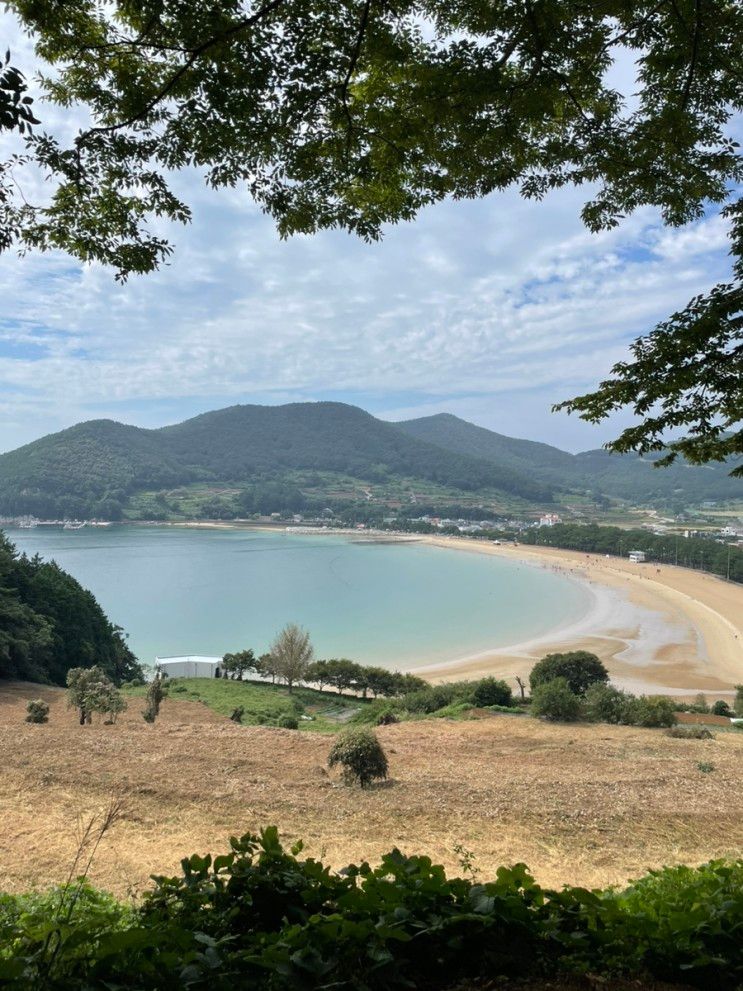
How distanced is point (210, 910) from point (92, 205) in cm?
305

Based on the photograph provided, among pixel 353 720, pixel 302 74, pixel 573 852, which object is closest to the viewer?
pixel 302 74

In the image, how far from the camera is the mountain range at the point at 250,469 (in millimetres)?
108125

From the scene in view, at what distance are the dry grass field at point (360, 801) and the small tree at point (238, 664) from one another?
1511 cm

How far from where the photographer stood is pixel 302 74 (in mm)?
2664

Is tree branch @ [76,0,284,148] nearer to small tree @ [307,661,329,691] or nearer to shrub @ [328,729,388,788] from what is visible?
shrub @ [328,729,388,788]

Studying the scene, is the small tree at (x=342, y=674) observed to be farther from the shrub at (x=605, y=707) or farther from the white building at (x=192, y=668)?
the shrub at (x=605, y=707)

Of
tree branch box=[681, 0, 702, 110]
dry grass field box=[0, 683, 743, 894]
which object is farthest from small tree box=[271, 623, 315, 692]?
tree branch box=[681, 0, 702, 110]

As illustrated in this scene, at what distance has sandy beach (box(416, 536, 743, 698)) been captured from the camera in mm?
25250

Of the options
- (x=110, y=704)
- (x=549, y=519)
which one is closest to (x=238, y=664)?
(x=110, y=704)

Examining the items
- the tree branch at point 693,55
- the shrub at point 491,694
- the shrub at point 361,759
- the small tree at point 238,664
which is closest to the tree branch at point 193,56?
the tree branch at point 693,55

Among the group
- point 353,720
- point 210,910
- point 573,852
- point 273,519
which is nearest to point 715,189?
point 210,910

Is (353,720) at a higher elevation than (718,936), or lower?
lower

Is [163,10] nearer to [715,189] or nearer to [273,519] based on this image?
[715,189]

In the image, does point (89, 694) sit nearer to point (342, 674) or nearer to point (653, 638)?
point (342, 674)
